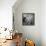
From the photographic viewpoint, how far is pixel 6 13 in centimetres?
Result: 473

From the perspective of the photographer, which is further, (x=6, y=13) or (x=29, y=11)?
(x=29, y=11)

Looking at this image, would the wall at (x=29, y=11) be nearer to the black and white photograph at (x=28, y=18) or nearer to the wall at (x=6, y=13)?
the black and white photograph at (x=28, y=18)

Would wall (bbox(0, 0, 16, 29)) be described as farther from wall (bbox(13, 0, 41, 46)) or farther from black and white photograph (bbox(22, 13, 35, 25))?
black and white photograph (bbox(22, 13, 35, 25))

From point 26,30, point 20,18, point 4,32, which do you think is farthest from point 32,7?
point 4,32

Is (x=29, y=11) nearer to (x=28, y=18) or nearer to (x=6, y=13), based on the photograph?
(x=28, y=18)

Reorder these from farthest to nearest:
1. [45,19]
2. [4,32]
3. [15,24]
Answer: [15,24], [45,19], [4,32]

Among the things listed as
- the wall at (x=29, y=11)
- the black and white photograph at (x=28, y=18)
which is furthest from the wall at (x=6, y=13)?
the black and white photograph at (x=28, y=18)

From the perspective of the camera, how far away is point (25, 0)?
20.2 feet

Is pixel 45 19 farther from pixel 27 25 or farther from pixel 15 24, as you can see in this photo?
pixel 15 24

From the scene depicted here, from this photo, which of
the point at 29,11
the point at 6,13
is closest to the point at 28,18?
the point at 29,11

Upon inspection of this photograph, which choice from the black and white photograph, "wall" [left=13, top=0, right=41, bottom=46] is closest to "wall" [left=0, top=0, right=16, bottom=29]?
"wall" [left=13, top=0, right=41, bottom=46]

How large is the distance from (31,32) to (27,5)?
4.78ft

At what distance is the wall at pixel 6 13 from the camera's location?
4680mm

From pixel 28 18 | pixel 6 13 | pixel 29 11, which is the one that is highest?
pixel 29 11
